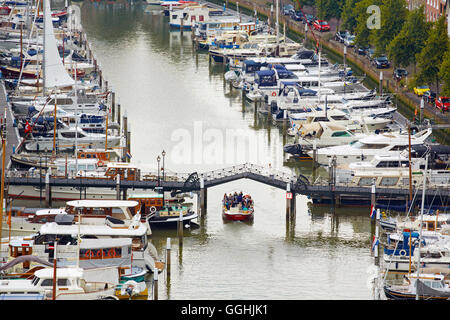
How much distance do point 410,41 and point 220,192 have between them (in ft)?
118

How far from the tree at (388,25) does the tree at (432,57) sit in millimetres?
10992

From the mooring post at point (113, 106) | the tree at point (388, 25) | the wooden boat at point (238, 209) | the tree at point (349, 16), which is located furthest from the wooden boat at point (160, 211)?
the tree at point (349, 16)

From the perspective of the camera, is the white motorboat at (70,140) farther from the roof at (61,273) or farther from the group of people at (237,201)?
the roof at (61,273)

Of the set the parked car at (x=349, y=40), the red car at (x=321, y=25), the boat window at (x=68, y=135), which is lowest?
the boat window at (x=68, y=135)

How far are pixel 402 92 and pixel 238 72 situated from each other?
1843 centimetres

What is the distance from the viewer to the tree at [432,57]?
9900 centimetres

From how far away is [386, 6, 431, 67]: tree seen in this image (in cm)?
10588

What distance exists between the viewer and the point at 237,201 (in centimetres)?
7194

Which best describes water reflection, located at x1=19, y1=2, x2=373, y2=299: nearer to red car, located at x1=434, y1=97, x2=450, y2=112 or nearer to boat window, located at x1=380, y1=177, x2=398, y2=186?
boat window, located at x1=380, y1=177, x2=398, y2=186

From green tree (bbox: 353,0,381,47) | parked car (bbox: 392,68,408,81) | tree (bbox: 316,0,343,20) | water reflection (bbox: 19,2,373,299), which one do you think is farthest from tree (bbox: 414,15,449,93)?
Result: tree (bbox: 316,0,343,20)

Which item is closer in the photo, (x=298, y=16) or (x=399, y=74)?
(x=399, y=74)

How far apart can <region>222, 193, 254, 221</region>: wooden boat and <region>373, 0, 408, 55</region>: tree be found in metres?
43.6

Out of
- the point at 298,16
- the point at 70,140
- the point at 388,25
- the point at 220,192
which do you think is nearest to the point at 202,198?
the point at 220,192

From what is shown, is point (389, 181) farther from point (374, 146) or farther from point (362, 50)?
point (362, 50)
